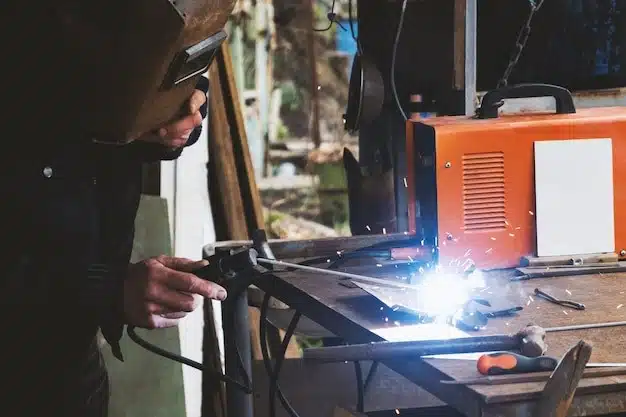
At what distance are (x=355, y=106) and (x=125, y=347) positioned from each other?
949 mm

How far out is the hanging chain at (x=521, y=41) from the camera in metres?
1.88

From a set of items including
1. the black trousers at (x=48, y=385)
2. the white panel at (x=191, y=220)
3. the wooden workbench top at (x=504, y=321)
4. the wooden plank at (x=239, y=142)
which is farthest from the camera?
the wooden plank at (x=239, y=142)

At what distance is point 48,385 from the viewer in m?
1.48

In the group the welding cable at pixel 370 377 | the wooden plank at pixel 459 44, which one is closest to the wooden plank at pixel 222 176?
the welding cable at pixel 370 377

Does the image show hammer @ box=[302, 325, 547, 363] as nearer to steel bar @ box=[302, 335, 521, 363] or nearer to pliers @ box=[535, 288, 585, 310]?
steel bar @ box=[302, 335, 521, 363]

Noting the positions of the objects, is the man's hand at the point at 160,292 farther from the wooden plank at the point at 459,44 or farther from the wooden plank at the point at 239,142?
the wooden plank at the point at 239,142

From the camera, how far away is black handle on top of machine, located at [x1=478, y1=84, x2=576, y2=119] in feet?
5.06

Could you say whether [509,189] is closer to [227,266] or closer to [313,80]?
[227,266]

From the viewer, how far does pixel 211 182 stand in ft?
9.40

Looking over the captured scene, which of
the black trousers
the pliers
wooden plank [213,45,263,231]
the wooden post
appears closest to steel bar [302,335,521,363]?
the pliers

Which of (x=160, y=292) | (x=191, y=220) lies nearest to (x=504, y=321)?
(x=160, y=292)

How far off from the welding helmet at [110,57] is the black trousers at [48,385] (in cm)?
39

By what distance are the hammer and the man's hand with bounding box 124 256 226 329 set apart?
34cm

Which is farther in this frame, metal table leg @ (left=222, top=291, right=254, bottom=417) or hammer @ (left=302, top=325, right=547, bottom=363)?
metal table leg @ (left=222, top=291, right=254, bottom=417)
